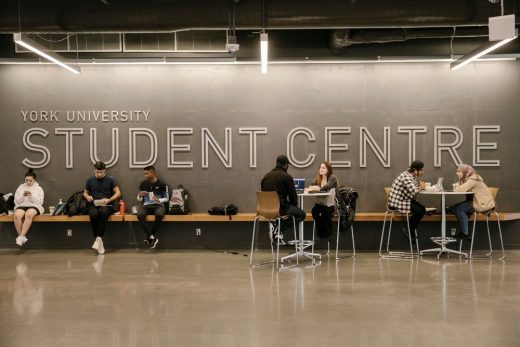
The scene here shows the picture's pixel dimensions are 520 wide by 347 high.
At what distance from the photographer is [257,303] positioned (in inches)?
207

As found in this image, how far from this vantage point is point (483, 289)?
5.84 meters

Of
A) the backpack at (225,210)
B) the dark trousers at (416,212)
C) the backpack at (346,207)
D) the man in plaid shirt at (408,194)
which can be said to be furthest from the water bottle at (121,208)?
the dark trousers at (416,212)

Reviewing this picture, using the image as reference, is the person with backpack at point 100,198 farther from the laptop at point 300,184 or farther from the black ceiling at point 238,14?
the laptop at point 300,184

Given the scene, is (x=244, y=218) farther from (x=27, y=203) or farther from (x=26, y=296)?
(x=26, y=296)

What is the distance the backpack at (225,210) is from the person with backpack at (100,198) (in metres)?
1.52

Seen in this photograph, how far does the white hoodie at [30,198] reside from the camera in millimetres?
8844

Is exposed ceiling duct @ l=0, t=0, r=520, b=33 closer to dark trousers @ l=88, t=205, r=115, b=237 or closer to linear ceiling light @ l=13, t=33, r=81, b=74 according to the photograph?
linear ceiling light @ l=13, t=33, r=81, b=74

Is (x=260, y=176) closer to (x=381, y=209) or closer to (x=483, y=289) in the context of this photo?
(x=381, y=209)

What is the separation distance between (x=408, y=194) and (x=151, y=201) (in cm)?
390

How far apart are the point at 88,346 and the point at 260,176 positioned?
544 cm

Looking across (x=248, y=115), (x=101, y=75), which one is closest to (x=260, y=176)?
(x=248, y=115)

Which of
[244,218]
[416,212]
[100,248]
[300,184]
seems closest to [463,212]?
[416,212]

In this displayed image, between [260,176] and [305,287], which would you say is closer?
[305,287]

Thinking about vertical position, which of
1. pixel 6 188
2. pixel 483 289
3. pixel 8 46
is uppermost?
pixel 8 46
